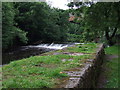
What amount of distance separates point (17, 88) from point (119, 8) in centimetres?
754

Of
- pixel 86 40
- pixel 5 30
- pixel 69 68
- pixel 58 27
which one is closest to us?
pixel 69 68

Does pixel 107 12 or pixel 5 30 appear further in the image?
pixel 5 30

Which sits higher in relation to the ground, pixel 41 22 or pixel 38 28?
pixel 41 22

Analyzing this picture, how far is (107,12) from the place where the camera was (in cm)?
1034

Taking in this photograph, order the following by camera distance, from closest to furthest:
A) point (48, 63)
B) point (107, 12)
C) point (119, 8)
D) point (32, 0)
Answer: point (48, 63), point (119, 8), point (107, 12), point (32, 0)

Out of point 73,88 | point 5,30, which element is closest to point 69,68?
point 73,88

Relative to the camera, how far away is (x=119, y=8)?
349 inches

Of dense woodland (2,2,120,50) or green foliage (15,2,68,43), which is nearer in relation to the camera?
dense woodland (2,2,120,50)

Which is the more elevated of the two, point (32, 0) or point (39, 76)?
point (32, 0)

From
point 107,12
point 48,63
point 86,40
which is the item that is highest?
point 107,12

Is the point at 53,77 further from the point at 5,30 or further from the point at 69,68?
the point at 5,30

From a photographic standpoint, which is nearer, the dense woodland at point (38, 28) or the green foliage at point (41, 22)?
the dense woodland at point (38, 28)

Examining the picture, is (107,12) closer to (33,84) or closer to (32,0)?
(33,84)

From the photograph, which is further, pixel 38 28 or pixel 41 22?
pixel 38 28
